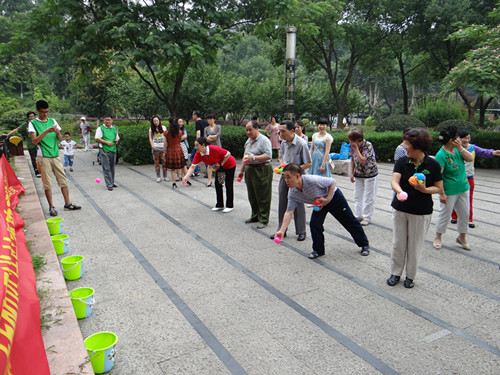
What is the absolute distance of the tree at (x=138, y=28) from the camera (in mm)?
10141

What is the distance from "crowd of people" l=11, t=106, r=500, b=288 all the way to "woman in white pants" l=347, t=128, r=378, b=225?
0.6 inches

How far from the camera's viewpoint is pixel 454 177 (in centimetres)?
528

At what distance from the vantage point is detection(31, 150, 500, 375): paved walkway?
120 inches

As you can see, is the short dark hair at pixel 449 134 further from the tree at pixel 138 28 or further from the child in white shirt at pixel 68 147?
the child in white shirt at pixel 68 147

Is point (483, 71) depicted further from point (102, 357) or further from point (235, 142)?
point (102, 357)

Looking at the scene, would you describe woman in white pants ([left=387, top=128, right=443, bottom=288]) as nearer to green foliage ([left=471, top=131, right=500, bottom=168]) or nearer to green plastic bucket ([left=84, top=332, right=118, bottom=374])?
green plastic bucket ([left=84, top=332, right=118, bottom=374])

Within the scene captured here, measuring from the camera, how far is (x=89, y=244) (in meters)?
5.57

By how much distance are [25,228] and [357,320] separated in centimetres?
467

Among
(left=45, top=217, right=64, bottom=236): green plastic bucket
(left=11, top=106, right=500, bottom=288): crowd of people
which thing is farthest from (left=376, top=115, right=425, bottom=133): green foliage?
(left=45, top=217, right=64, bottom=236): green plastic bucket

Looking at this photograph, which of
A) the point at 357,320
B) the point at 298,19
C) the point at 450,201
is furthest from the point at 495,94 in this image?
the point at 357,320

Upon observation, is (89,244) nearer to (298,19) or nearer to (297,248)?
(297,248)

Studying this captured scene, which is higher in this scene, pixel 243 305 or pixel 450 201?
pixel 450 201

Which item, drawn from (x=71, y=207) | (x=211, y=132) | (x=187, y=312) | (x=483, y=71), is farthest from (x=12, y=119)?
(x=483, y=71)

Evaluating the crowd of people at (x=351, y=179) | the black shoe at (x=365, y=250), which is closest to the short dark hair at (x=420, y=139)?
the crowd of people at (x=351, y=179)
